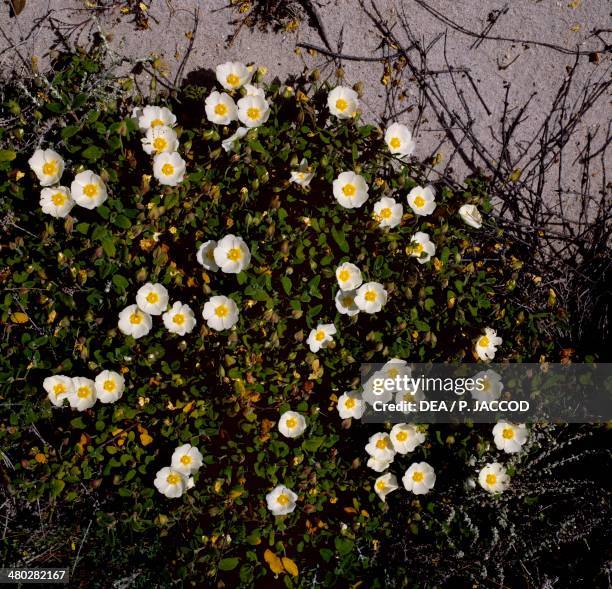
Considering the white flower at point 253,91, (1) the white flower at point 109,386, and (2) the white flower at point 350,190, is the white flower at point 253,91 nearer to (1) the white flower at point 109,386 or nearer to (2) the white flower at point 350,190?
(2) the white flower at point 350,190

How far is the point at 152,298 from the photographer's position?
9.01ft

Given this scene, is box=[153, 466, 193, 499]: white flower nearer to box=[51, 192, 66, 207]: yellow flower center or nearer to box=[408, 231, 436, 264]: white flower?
box=[51, 192, 66, 207]: yellow flower center

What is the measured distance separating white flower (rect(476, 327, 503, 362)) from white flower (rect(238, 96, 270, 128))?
149cm

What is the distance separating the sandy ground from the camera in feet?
10.7

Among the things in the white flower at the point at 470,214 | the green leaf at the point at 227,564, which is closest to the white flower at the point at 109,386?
the green leaf at the point at 227,564

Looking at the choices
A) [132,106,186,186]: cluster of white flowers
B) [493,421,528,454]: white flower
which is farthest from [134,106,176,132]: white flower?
[493,421,528,454]: white flower

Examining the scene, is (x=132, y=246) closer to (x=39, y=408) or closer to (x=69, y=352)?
(x=69, y=352)

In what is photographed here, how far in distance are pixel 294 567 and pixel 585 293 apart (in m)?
2.08

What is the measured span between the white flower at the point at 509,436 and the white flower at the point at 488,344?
321mm

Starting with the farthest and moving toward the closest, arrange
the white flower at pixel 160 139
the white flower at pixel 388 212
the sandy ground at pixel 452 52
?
the sandy ground at pixel 452 52 < the white flower at pixel 388 212 < the white flower at pixel 160 139

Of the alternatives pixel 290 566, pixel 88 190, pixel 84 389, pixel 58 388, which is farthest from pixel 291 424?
pixel 88 190

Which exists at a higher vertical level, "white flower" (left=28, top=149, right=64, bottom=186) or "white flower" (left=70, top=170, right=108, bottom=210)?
"white flower" (left=28, top=149, right=64, bottom=186)

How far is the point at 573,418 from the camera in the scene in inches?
118

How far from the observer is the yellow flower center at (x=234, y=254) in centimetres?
274
